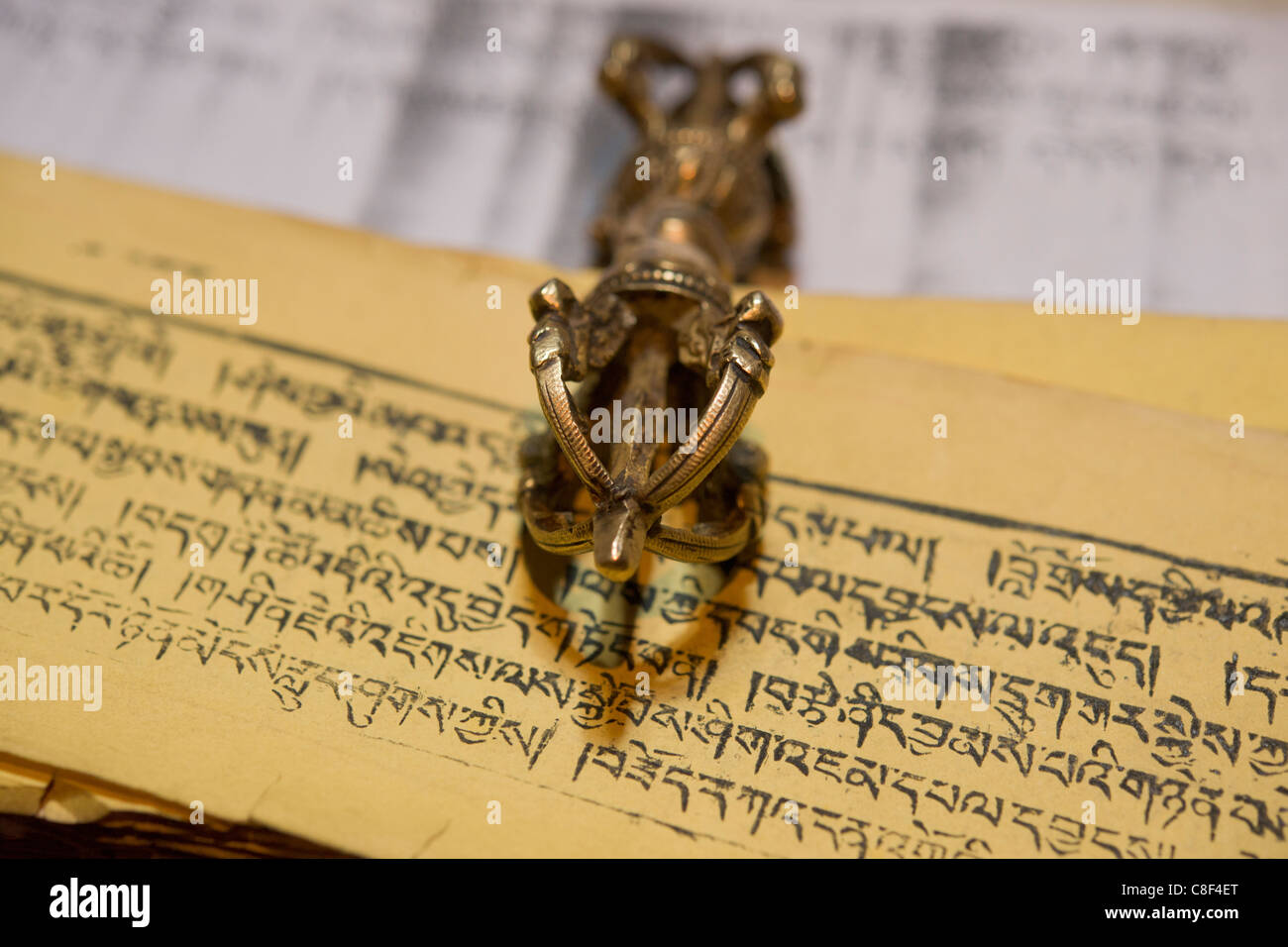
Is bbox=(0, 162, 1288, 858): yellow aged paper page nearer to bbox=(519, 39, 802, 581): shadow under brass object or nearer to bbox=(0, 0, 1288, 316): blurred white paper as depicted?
bbox=(519, 39, 802, 581): shadow under brass object

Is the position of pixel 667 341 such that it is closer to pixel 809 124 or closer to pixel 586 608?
pixel 586 608

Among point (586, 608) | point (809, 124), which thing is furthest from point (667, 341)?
point (809, 124)

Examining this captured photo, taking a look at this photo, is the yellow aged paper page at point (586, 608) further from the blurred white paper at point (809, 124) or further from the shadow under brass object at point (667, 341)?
the blurred white paper at point (809, 124)

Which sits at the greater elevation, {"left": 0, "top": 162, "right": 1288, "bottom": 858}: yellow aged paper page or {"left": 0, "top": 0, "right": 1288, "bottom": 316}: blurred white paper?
{"left": 0, "top": 0, "right": 1288, "bottom": 316}: blurred white paper

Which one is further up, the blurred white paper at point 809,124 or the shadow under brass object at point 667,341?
the blurred white paper at point 809,124

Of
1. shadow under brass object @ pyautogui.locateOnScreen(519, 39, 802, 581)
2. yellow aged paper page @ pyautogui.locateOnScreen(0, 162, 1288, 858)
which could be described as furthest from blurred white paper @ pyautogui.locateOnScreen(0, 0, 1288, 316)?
yellow aged paper page @ pyautogui.locateOnScreen(0, 162, 1288, 858)

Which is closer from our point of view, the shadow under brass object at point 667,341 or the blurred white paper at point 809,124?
the shadow under brass object at point 667,341

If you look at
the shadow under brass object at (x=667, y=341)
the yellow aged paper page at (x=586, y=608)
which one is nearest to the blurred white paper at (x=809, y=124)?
the shadow under brass object at (x=667, y=341)
